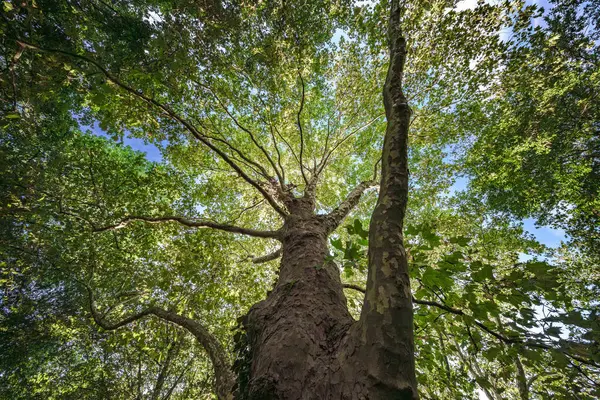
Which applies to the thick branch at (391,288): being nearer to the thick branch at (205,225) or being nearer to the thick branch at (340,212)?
the thick branch at (340,212)

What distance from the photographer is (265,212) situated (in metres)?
8.08

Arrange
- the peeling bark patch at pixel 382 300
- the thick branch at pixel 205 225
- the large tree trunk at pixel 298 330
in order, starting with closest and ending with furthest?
the peeling bark patch at pixel 382 300, the large tree trunk at pixel 298 330, the thick branch at pixel 205 225

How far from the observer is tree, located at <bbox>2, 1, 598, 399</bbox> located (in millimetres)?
1380

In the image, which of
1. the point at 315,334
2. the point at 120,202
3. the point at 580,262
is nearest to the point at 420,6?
the point at 315,334

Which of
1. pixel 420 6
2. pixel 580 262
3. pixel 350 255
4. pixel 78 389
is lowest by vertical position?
pixel 78 389

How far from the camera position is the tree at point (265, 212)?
54.3 inches

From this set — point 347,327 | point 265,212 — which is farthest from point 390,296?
point 265,212

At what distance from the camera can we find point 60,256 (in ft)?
20.3

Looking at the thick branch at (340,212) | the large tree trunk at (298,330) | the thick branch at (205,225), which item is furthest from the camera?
the thick branch at (340,212)

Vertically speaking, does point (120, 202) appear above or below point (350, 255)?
above

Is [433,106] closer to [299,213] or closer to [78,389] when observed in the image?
[299,213]

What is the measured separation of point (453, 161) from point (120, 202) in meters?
10.2

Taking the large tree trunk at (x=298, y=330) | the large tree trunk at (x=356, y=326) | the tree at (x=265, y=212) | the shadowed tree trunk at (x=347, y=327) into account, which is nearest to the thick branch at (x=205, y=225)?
the tree at (x=265, y=212)

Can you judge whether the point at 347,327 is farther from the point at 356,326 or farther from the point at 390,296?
the point at 390,296
